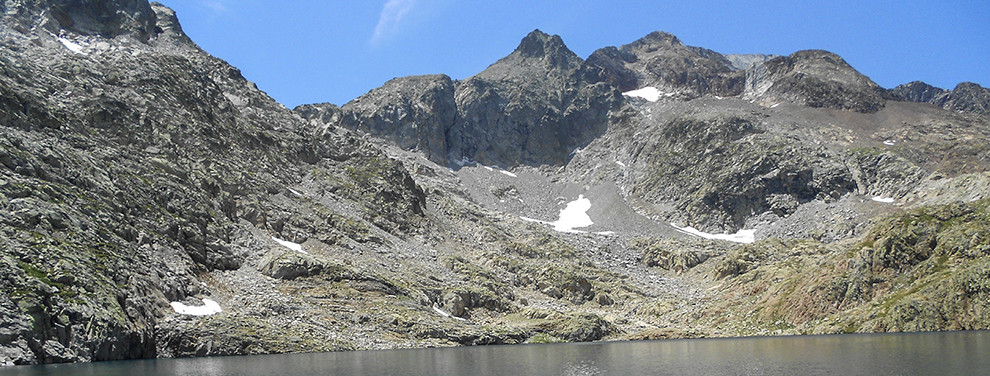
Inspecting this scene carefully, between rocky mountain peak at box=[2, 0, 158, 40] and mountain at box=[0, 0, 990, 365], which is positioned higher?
rocky mountain peak at box=[2, 0, 158, 40]

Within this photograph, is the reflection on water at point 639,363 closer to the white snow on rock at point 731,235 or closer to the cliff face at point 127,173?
the cliff face at point 127,173

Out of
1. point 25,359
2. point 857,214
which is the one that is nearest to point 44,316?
point 25,359

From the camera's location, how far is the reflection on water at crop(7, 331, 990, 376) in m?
37.7

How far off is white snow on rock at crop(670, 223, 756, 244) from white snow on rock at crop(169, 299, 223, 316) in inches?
4803

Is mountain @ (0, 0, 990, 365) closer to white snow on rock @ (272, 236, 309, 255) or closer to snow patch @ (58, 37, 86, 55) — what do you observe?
snow patch @ (58, 37, 86, 55)

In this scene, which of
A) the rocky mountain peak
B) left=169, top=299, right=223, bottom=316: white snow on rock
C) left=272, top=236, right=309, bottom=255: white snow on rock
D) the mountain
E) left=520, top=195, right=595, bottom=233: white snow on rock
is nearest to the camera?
the mountain

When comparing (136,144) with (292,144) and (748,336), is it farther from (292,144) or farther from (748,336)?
(748,336)

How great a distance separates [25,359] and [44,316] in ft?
12.7

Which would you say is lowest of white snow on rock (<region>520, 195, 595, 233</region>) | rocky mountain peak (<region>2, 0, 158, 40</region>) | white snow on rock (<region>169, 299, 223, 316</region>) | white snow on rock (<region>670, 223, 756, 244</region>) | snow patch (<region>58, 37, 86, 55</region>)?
white snow on rock (<region>169, 299, 223, 316</region>)

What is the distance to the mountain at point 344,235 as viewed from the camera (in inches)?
2362

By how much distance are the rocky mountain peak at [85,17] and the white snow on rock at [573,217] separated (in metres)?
98.9

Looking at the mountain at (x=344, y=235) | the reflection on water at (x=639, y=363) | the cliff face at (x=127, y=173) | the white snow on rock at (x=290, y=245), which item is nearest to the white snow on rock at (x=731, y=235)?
the mountain at (x=344, y=235)

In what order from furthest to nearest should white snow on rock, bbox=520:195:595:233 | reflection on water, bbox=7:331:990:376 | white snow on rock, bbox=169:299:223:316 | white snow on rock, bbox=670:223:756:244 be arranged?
1. white snow on rock, bbox=520:195:595:233
2. white snow on rock, bbox=670:223:756:244
3. white snow on rock, bbox=169:299:223:316
4. reflection on water, bbox=7:331:990:376

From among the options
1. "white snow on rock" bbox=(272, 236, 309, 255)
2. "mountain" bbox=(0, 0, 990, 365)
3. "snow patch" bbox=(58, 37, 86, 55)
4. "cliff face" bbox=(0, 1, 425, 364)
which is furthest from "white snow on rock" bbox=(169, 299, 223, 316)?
"snow patch" bbox=(58, 37, 86, 55)
